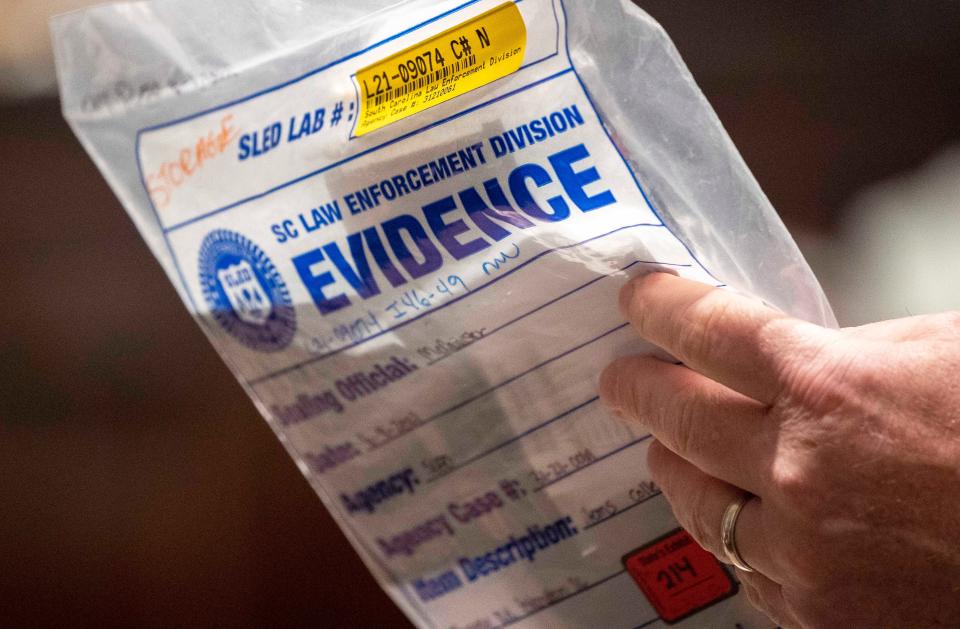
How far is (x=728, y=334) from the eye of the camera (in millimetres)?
310

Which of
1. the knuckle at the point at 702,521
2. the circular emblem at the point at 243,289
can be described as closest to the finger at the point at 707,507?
the knuckle at the point at 702,521

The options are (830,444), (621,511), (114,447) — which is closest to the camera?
(830,444)

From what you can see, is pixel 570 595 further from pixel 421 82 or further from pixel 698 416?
pixel 421 82

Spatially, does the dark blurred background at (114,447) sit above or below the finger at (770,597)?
above

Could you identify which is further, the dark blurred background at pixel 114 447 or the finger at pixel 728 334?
the dark blurred background at pixel 114 447

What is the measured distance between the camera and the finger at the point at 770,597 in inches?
13.8

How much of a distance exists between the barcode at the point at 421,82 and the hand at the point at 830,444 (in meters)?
0.12

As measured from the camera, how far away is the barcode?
1.02 ft

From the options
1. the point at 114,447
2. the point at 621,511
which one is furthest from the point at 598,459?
the point at 114,447

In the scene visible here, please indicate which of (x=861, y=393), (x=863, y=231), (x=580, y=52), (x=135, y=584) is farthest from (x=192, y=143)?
(x=863, y=231)

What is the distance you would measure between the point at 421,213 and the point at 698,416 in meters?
0.14

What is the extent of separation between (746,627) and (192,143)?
1.19 feet

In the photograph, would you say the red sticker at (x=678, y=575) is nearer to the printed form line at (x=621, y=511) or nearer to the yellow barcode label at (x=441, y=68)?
the printed form line at (x=621, y=511)

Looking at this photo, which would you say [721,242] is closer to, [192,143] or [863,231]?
[192,143]
